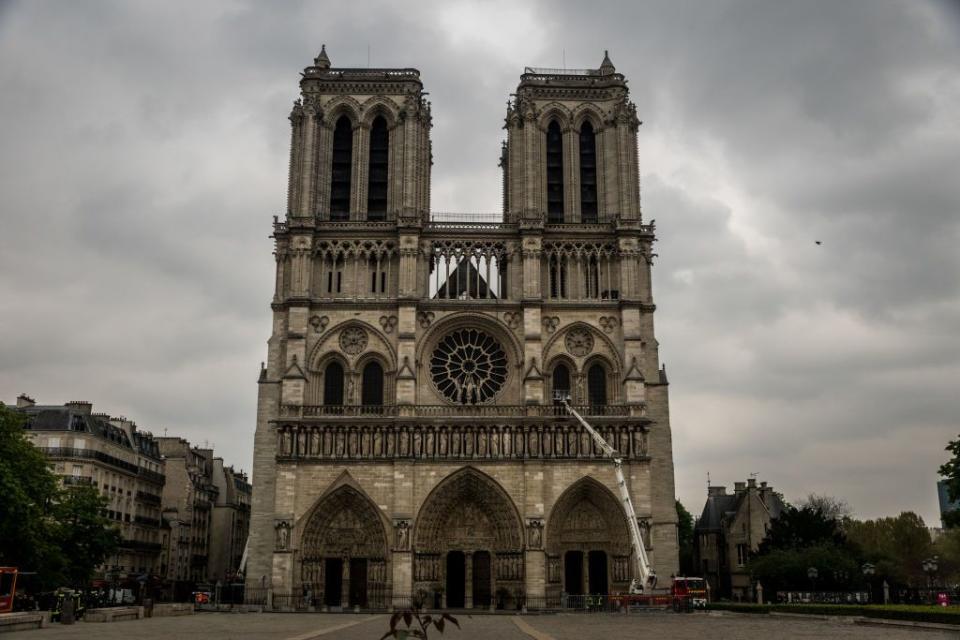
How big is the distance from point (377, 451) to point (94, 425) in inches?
630

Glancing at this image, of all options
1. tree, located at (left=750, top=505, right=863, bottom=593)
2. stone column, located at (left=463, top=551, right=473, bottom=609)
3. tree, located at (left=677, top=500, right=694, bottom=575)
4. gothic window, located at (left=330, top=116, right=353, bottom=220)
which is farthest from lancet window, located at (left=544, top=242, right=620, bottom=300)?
tree, located at (left=677, top=500, right=694, bottom=575)

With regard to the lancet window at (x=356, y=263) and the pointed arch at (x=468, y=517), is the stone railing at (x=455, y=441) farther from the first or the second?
the lancet window at (x=356, y=263)

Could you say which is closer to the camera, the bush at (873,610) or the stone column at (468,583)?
the bush at (873,610)

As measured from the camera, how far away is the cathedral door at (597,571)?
44750 mm

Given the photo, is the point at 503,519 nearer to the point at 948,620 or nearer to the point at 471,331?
the point at 471,331

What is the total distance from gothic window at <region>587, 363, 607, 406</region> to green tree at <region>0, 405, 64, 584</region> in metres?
23.9

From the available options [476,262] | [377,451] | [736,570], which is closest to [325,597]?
[377,451]

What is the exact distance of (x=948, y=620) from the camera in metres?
24.5

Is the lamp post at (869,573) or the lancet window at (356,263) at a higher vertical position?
the lancet window at (356,263)

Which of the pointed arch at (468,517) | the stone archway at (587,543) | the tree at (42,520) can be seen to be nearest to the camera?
the tree at (42,520)

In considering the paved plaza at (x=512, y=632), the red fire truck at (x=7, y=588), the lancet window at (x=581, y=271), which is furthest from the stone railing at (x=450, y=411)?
the red fire truck at (x=7, y=588)

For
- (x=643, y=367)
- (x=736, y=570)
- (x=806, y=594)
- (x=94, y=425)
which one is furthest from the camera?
(x=736, y=570)

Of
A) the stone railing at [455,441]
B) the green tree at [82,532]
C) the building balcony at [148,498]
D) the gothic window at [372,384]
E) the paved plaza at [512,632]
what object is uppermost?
the gothic window at [372,384]

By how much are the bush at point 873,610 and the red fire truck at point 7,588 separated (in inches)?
1000
